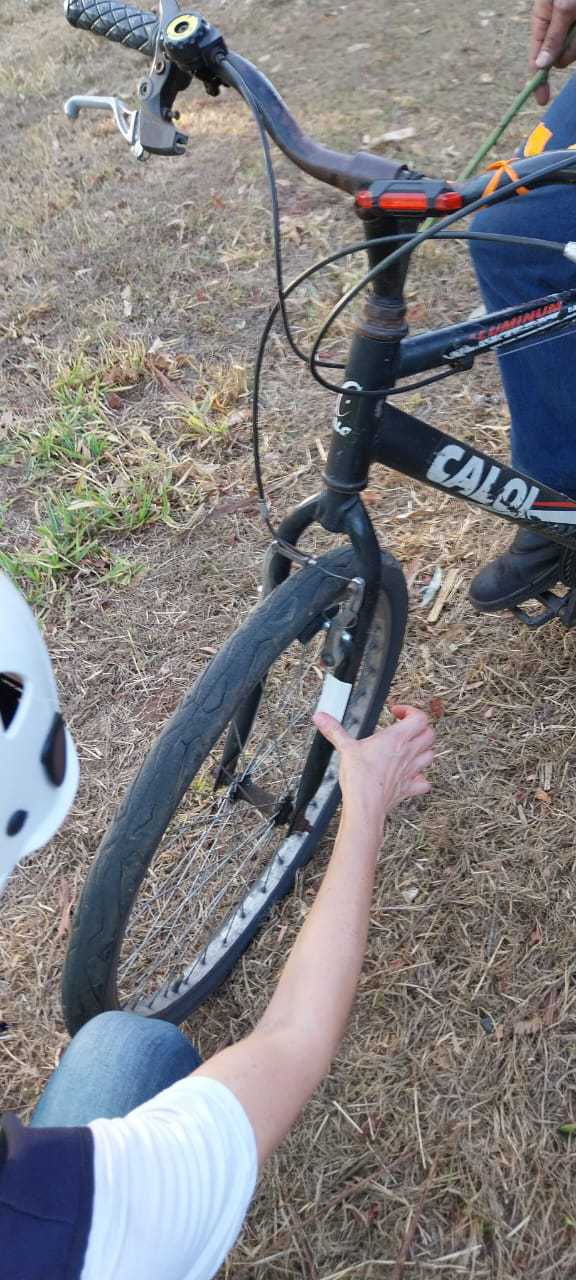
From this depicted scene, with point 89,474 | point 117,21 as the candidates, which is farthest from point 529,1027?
point 89,474

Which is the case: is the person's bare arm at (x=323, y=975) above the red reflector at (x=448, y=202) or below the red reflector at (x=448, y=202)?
below

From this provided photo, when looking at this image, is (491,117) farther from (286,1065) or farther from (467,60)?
(286,1065)

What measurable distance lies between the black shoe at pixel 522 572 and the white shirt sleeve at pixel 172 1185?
155 centimetres

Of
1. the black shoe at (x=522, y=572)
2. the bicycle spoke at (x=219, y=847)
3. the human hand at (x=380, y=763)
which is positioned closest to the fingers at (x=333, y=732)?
the human hand at (x=380, y=763)

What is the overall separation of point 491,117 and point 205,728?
171 inches

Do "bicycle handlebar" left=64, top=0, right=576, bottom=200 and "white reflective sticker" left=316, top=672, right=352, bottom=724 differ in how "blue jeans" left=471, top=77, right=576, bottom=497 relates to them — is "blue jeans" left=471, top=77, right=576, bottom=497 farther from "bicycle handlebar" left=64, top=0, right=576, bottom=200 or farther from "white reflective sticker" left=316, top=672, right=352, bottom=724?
"white reflective sticker" left=316, top=672, right=352, bottom=724

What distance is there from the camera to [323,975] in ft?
4.23

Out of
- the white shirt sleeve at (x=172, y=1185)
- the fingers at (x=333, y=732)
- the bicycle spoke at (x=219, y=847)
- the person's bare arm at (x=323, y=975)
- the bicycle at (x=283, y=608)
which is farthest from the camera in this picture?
the bicycle spoke at (x=219, y=847)

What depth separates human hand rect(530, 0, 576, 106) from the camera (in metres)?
1.84

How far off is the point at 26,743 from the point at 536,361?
1362 millimetres

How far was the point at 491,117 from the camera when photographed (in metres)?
4.61

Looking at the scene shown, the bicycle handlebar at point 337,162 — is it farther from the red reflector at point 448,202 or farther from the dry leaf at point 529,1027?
the dry leaf at point 529,1027

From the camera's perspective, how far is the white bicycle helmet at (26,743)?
1.29 metres

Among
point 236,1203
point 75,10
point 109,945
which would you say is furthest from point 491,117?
point 236,1203
